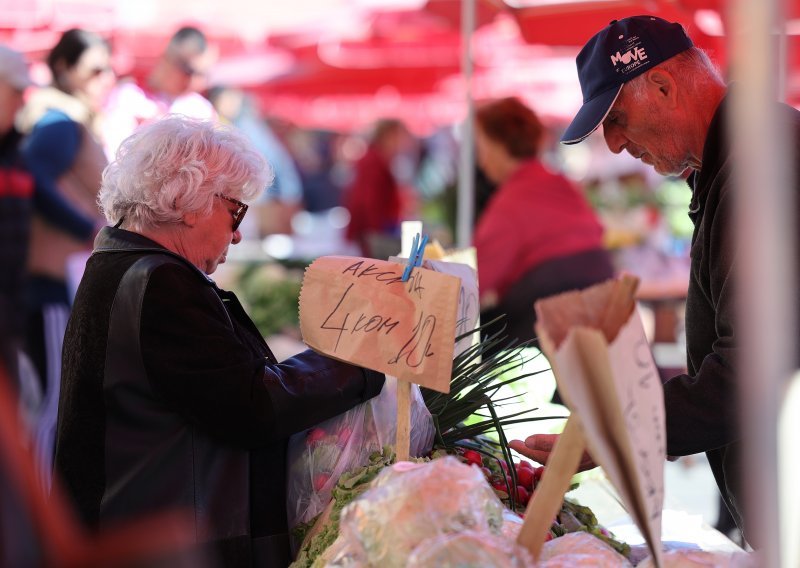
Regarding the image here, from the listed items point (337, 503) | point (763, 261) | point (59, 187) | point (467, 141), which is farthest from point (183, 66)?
point (763, 261)

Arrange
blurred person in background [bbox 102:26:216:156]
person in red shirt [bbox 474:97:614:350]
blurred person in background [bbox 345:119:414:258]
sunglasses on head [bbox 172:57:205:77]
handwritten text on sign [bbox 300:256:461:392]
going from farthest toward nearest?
blurred person in background [bbox 345:119:414:258] < sunglasses on head [bbox 172:57:205:77] < blurred person in background [bbox 102:26:216:156] < person in red shirt [bbox 474:97:614:350] < handwritten text on sign [bbox 300:256:461:392]

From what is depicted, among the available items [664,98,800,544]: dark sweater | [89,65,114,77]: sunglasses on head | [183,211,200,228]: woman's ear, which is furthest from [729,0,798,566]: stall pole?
[89,65,114,77]: sunglasses on head

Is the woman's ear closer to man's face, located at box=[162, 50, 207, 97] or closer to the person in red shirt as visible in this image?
the person in red shirt

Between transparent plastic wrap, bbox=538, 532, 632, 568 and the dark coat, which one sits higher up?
the dark coat

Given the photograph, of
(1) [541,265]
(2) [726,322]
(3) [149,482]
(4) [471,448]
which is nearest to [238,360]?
(3) [149,482]

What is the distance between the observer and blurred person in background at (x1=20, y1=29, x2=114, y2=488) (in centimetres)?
427

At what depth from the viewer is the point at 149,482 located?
5.96 ft

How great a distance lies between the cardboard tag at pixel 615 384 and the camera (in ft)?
4.05

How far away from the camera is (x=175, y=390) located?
177 cm

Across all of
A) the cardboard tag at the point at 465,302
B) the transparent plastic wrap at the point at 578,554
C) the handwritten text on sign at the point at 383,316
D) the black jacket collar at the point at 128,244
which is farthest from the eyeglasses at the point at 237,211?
the transparent plastic wrap at the point at 578,554

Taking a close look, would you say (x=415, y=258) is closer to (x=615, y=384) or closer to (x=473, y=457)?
(x=473, y=457)

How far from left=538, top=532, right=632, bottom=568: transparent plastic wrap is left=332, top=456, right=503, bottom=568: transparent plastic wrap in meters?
A: 0.12

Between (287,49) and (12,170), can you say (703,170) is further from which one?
(287,49)

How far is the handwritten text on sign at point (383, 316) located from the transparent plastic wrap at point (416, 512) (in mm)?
284
